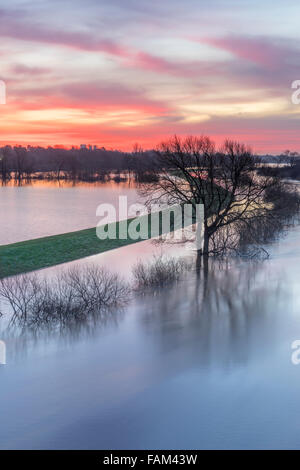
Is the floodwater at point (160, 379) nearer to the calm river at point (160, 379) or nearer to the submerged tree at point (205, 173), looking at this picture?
the calm river at point (160, 379)

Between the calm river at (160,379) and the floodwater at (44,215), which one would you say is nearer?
the calm river at (160,379)

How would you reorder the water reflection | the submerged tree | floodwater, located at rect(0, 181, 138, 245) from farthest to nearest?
floodwater, located at rect(0, 181, 138, 245), the submerged tree, the water reflection

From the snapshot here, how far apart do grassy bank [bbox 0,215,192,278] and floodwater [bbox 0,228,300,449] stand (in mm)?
9537

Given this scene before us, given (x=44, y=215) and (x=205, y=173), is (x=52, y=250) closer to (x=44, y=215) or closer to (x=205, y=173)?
(x=205, y=173)

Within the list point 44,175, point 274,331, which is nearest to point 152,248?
point 274,331

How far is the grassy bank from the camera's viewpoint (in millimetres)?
28953

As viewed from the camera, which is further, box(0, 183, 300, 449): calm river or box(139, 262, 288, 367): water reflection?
box(139, 262, 288, 367): water reflection

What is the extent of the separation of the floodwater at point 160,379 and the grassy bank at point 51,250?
954 centimetres

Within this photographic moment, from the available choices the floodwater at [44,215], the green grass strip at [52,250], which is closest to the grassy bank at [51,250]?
the green grass strip at [52,250]

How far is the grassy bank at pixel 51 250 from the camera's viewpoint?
95.0ft

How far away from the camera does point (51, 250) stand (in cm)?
3281

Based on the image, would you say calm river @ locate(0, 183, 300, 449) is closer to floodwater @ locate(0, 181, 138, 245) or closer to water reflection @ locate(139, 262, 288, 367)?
water reflection @ locate(139, 262, 288, 367)

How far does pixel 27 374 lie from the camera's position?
49.3 feet

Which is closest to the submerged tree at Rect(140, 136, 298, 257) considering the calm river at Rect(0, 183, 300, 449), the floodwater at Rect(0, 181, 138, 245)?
the calm river at Rect(0, 183, 300, 449)
